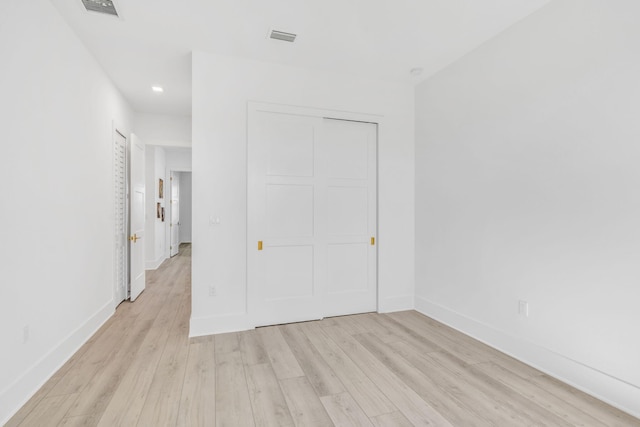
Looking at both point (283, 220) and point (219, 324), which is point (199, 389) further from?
point (283, 220)

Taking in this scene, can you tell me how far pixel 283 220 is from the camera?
343cm

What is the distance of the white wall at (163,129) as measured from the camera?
201 inches

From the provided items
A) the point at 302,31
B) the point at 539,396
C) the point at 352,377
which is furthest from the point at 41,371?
the point at 539,396

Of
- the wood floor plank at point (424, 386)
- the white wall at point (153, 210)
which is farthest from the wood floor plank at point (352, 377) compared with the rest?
the white wall at point (153, 210)

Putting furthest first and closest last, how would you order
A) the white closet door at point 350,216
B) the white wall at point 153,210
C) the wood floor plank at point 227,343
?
1. the white wall at point 153,210
2. the white closet door at point 350,216
3. the wood floor plank at point 227,343

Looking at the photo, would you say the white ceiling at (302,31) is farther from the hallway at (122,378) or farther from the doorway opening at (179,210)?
the doorway opening at (179,210)

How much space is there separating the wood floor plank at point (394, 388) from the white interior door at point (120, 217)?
→ 2.90 meters

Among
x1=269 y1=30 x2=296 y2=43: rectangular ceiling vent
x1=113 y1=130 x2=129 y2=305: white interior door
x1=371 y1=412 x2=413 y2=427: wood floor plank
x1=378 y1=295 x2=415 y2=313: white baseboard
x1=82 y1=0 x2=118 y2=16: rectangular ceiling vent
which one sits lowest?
x1=371 y1=412 x2=413 y2=427: wood floor plank

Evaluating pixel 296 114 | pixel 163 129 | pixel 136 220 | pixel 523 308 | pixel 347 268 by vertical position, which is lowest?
pixel 523 308

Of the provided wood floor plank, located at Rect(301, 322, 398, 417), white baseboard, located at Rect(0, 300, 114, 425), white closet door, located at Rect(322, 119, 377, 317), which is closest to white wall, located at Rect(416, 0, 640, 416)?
white closet door, located at Rect(322, 119, 377, 317)

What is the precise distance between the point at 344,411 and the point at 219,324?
66.6 inches

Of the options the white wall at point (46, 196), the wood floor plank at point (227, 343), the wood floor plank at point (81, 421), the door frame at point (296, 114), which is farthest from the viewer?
the door frame at point (296, 114)

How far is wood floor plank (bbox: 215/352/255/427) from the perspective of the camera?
185cm

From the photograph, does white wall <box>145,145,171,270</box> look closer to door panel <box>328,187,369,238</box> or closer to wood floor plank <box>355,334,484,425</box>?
door panel <box>328,187,369,238</box>
